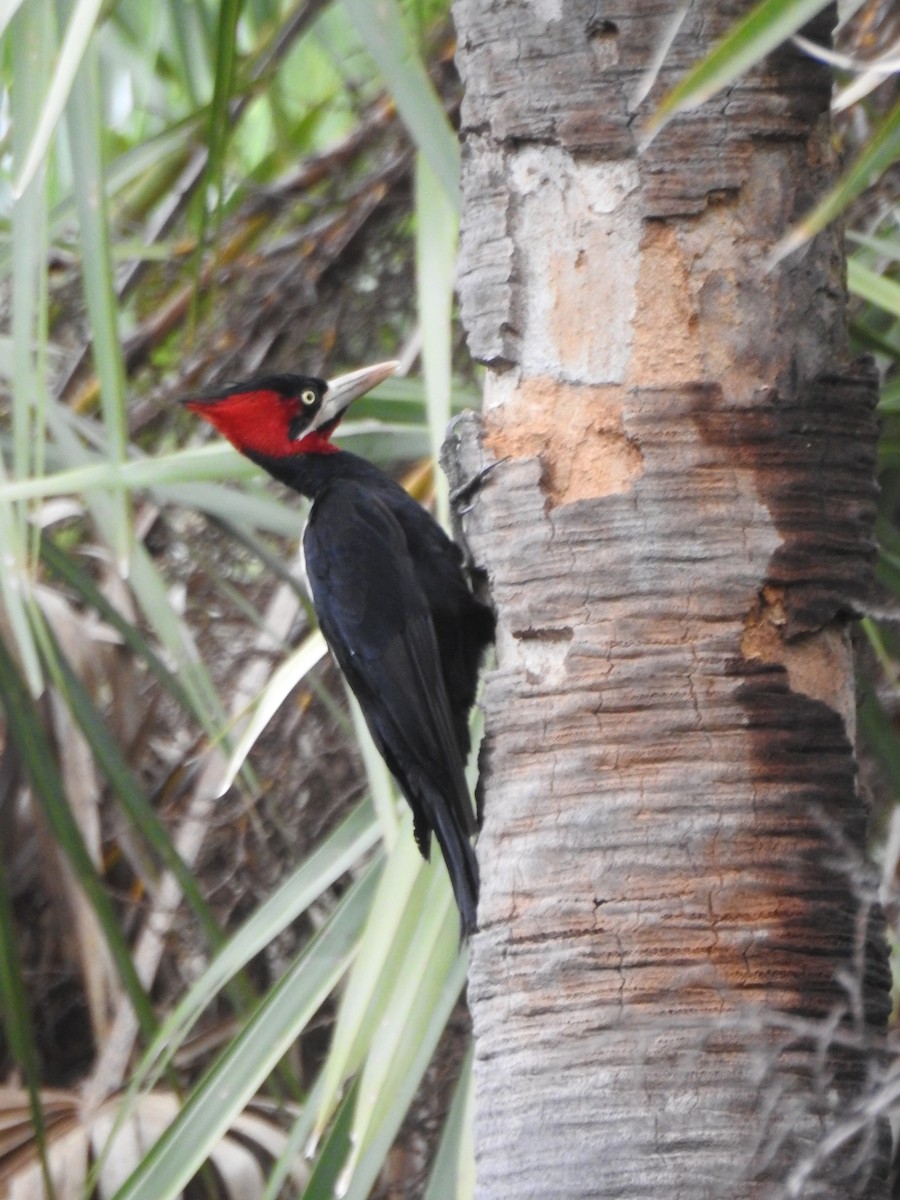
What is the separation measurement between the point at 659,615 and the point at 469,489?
44 cm

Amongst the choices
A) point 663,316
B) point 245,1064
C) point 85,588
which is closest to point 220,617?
point 85,588

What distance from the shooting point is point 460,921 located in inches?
91.3

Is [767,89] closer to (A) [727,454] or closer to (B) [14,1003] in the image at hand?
(A) [727,454]

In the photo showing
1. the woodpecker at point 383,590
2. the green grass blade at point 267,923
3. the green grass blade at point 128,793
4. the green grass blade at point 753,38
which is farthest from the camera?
the green grass blade at point 128,793

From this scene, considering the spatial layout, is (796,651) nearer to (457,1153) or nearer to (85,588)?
(457,1153)

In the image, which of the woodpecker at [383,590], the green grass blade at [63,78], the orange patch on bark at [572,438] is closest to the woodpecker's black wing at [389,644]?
the woodpecker at [383,590]

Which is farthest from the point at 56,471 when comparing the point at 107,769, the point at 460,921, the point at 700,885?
the point at 700,885

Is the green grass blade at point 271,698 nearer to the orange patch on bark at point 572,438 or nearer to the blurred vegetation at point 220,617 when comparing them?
the blurred vegetation at point 220,617

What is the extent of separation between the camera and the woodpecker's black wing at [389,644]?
2.55 m

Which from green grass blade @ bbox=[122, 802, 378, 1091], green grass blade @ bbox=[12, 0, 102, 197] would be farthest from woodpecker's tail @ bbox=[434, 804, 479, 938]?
green grass blade @ bbox=[12, 0, 102, 197]

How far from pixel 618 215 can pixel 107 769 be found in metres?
1.26

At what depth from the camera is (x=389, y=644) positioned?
109 inches

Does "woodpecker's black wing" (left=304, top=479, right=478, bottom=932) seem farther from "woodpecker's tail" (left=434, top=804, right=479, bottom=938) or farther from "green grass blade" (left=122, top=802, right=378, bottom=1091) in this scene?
"green grass blade" (left=122, top=802, right=378, bottom=1091)

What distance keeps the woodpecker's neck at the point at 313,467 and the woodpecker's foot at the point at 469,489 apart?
0.72m
